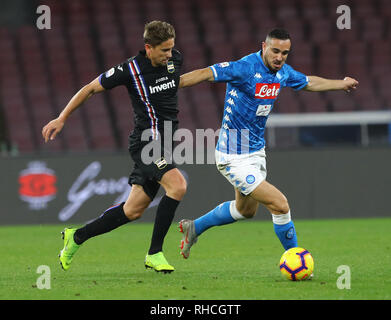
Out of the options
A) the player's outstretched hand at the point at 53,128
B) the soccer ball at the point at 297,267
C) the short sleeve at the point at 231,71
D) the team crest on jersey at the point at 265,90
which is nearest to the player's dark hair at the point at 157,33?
the short sleeve at the point at 231,71

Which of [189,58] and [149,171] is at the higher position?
[189,58]

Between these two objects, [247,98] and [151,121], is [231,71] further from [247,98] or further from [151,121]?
[151,121]

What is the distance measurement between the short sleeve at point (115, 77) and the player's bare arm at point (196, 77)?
0.45m

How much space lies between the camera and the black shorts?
6.86 metres

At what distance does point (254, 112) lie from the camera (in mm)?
7070

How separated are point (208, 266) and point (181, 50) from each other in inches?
462

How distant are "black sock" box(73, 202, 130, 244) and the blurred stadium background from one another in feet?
25.2

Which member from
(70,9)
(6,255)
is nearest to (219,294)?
(6,255)

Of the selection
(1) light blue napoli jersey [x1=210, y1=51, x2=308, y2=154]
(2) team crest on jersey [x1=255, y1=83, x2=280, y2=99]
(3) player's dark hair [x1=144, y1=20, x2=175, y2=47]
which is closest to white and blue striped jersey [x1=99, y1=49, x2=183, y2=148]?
(3) player's dark hair [x1=144, y1=20, x2=175, y2=47]

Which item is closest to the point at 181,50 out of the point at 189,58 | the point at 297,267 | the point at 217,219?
the point at 189,58

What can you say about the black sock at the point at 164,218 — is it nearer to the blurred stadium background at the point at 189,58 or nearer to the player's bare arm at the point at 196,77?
the player's bare arm at the point at 196,77

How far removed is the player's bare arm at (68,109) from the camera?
6.40 m

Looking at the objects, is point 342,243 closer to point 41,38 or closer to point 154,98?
point 154,98

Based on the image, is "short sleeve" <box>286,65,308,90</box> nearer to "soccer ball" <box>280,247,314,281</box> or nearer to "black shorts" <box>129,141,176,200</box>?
"black shorts" <box>129,141,176,200</box>
